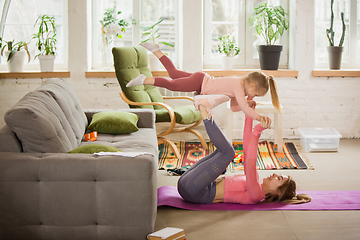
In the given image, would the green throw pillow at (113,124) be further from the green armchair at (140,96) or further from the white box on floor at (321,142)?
the white box on floor at (321,142)

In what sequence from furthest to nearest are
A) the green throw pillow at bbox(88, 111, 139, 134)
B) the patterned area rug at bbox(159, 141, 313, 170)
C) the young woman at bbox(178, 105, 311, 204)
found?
1. the patterned area rug at bbox(159, 141, 313, 170)
2. the green throw pillow at bbox(88, 111, 139, 134)
3. the young woman at bbox(178, 105, 311, 204)

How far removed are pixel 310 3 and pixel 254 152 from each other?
2966 mm

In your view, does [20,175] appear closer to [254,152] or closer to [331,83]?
[254,152]

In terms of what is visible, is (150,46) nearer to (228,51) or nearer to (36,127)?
(36,127)

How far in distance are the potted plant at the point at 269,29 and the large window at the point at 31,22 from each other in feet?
8.14

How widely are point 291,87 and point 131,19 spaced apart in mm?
2277

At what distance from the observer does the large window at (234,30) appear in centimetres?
500

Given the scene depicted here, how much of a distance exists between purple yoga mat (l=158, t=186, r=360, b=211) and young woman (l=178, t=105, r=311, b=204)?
0.04m

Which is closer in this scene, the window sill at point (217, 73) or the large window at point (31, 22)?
the window sill at point (217, 73)

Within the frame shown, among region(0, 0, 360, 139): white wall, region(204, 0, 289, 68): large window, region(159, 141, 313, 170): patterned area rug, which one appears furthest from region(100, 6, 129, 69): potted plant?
region(159, 141, 313, 170): patterned area rug

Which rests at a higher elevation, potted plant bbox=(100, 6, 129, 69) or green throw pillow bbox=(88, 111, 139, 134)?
potted plant bbox=(100, 6, 129, 69)

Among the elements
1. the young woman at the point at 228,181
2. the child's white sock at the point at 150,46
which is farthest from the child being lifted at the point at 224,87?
the child's white sock at the point at 150,46

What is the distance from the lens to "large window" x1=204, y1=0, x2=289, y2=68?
500 cm

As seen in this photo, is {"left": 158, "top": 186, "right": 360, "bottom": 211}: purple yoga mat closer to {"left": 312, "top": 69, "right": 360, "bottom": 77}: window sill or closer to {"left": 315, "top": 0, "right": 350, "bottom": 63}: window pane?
{"left": 312, "top": 69, "right": 360, "bottom": 77}: window sill
